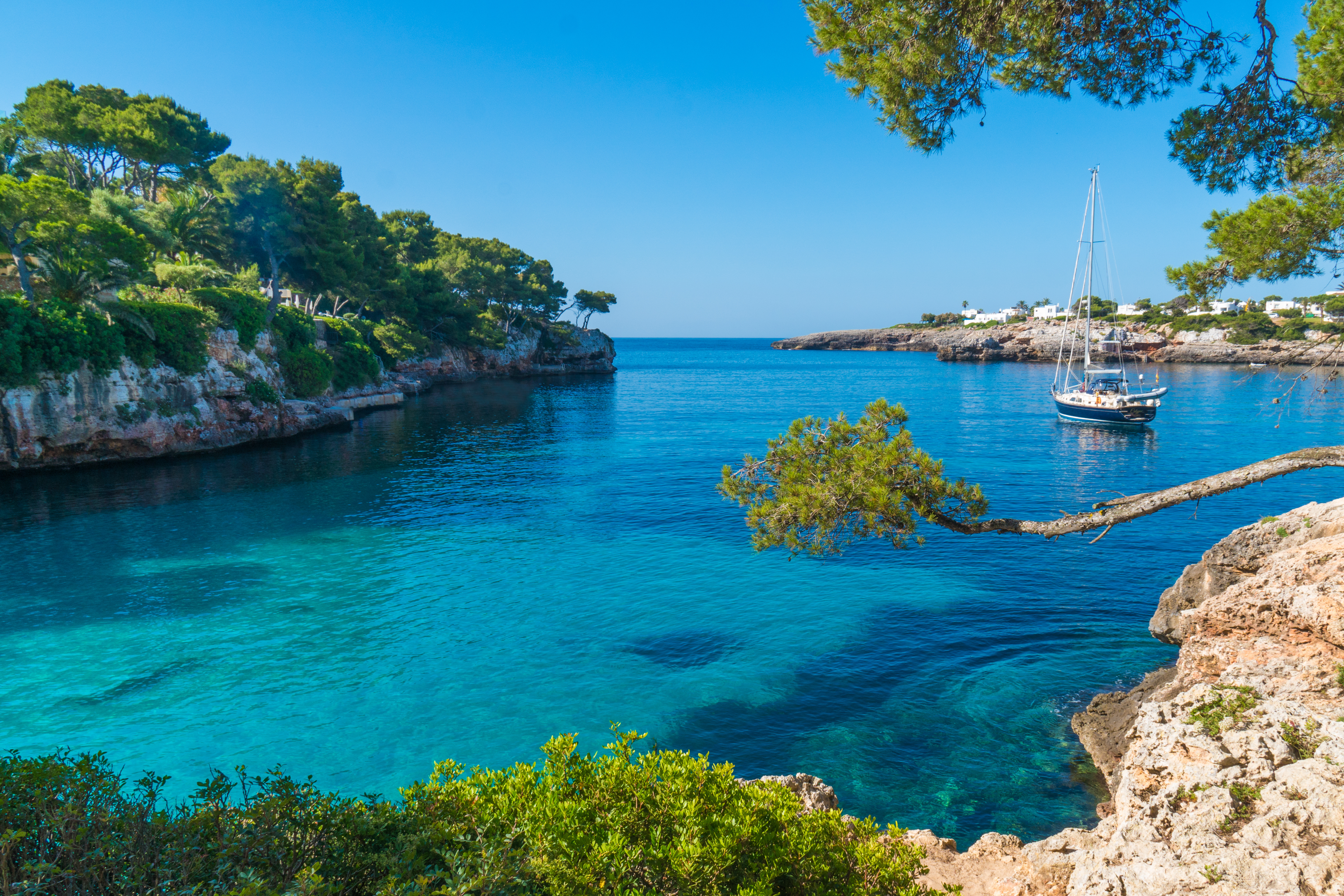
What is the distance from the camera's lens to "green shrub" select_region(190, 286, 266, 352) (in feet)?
128

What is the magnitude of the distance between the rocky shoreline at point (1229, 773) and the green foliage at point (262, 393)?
1687 inches

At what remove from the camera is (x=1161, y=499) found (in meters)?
9.22

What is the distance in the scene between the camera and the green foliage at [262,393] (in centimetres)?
4047

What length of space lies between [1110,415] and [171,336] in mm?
57902

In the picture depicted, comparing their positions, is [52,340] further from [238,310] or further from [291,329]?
[291,329]

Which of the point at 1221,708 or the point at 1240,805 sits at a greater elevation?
the point at 1221,708

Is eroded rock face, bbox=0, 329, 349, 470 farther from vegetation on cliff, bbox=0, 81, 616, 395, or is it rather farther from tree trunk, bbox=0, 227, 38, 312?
tree trunk, bbox=0, 227, 38, 312

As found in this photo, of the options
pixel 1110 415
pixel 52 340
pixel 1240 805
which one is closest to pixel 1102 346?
pixel 1110 415

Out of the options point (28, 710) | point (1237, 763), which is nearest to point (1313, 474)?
point (1237, 763)

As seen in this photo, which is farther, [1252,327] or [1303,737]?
[1252,327]

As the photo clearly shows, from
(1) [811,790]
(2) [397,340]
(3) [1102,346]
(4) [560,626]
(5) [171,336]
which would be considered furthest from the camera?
(3) [1102,346]

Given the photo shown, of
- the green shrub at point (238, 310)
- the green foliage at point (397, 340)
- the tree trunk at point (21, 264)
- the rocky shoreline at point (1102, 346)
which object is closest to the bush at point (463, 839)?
the tree trunk at point (21, 264)

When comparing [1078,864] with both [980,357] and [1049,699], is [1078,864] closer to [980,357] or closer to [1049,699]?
[1049,699]

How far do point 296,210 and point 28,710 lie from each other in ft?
161
